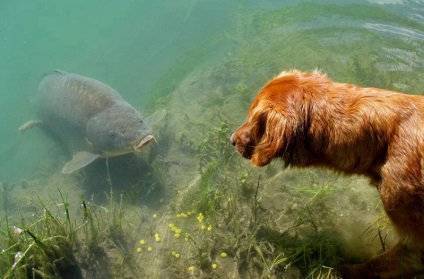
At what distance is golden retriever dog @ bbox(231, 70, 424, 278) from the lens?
7.71ft

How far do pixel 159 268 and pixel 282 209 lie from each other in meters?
1.88

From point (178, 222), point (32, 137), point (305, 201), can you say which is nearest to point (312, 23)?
point (305, 201)

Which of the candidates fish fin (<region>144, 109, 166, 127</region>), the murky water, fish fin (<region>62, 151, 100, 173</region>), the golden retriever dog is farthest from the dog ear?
fish fin (<region>62, 151, 100, 173</region>)

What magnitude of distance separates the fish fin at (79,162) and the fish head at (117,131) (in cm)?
19

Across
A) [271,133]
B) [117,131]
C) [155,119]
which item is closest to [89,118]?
[117,131]

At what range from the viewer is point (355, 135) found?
241 cm

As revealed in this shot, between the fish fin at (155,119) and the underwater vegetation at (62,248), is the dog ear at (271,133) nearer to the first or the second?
the underwater vegetation at (62,248)

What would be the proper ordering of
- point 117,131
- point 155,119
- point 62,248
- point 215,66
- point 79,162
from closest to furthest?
point 62,248 < point 117,131 < point 79,162 < point 155,119 < point 215,66

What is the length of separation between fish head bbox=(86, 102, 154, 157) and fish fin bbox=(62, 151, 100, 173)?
0.19 m

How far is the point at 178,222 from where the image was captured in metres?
4.92

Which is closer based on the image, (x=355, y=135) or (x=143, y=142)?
(x=355, y=135)

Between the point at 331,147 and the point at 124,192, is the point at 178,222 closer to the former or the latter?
the point at 124,192

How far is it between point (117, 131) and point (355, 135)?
17.5 ft

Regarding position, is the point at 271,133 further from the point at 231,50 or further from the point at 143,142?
the point at 231,50
